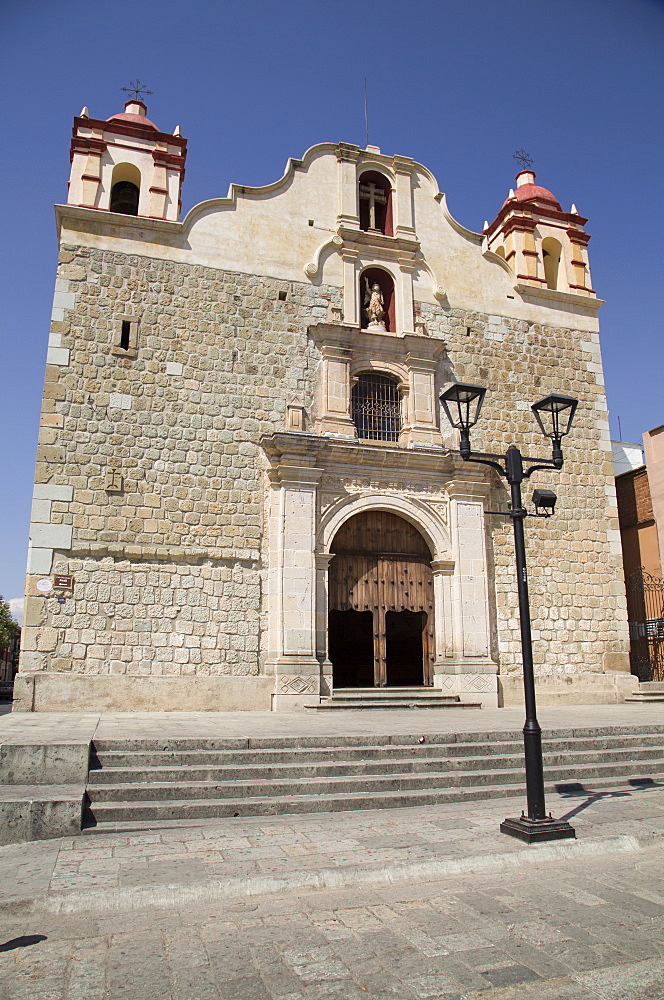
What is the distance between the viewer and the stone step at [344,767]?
21.0 ft

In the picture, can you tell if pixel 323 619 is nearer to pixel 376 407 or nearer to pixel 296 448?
pixel 296 448

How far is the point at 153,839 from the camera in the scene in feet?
17.4

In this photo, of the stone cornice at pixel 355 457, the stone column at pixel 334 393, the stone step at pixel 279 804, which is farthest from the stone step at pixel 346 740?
the stone column at pixel 334 393

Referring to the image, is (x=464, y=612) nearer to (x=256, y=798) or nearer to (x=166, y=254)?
(x=256, y=798)

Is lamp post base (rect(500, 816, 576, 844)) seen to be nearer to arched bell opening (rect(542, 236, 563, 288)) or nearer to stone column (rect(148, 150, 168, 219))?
stone column (rect(148, 150, 168, 219))

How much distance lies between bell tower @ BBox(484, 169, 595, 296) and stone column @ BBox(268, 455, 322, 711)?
722cm

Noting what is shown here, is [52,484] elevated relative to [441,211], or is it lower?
lower

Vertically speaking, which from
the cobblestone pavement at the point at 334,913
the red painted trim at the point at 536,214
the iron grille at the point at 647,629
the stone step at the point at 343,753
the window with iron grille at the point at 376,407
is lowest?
the cobblestone pavement at the point at 334,913

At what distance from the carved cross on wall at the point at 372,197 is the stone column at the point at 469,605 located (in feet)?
19.6

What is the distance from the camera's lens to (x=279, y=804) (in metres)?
6.12

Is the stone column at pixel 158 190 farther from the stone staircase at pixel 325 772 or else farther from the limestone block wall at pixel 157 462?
the stone staircase at pixel 325 772

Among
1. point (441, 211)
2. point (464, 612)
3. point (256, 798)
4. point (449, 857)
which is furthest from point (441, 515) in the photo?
point (449, 857)

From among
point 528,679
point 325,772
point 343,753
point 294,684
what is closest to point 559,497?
point 294,684

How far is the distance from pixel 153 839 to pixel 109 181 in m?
11.9
